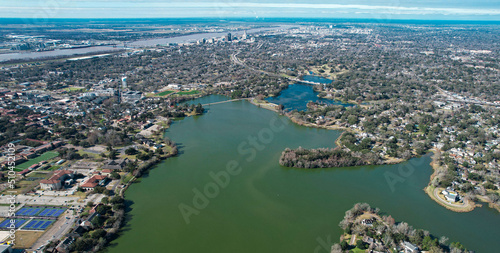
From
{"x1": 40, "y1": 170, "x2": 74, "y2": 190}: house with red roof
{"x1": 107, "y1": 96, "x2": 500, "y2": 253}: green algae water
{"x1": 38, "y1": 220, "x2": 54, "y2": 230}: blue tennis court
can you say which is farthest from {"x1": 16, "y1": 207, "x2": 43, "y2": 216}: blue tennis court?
{"x1": 107, "y1": 96, "x2": 500, "y2": 253}: green algae water

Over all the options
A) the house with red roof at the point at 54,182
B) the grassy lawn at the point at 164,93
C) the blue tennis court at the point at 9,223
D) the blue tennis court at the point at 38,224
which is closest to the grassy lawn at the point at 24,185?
the house with red roof at the point at 54,182

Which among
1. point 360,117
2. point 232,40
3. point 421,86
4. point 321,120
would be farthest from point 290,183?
point 232,40

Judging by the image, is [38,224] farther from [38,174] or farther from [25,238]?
[38,174]

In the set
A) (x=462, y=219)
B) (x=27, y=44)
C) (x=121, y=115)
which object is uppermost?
(x=27, y=44)

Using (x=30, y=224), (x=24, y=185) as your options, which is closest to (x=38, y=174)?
(x=24, y=185)

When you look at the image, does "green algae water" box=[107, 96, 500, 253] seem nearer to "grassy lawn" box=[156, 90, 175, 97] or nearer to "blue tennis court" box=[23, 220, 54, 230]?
"blue tennis court" box=[23, 220, 54, 230]

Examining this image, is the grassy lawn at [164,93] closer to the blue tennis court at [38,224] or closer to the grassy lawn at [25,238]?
the blue tennis court at [38,224]

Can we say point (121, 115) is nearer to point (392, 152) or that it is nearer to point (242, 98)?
point (242, 98)
